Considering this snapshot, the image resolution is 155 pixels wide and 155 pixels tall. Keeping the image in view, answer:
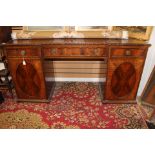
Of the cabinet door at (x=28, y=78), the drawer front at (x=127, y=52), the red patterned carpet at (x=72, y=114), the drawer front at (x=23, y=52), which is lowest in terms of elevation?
the red patterned carpet at (x=72, y=114)

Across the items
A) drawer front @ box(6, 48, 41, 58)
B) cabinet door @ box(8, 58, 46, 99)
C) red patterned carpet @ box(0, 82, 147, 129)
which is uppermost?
drawer front @ box(6, 48, 41, 58)

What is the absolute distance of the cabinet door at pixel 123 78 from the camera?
76.3 inches

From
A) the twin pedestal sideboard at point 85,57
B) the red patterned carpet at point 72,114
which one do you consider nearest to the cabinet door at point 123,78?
the twin pedestal sideboard at point 85,57

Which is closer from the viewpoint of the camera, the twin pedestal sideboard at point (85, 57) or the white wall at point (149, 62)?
the twin pedestal sideboard at point (85, 57)

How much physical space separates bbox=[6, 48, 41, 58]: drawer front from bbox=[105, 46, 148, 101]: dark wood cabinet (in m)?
0.88

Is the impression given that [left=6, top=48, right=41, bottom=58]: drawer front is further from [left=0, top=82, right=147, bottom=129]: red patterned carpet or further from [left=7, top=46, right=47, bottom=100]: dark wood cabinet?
[left=0, top=82, right=147, bottom=129]: red patterned carpet

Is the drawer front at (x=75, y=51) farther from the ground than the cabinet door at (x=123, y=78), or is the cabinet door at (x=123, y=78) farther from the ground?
the drawer front at (x=75, y=51)

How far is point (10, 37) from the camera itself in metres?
2.23

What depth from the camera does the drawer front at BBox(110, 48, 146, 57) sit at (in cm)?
Result: 185

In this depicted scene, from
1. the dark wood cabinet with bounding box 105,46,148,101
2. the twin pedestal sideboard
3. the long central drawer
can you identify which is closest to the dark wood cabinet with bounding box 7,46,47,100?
the twin pedestal sideboard

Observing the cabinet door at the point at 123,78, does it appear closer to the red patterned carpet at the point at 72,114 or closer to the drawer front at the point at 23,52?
the red patterned carpet at the point at 72,114
